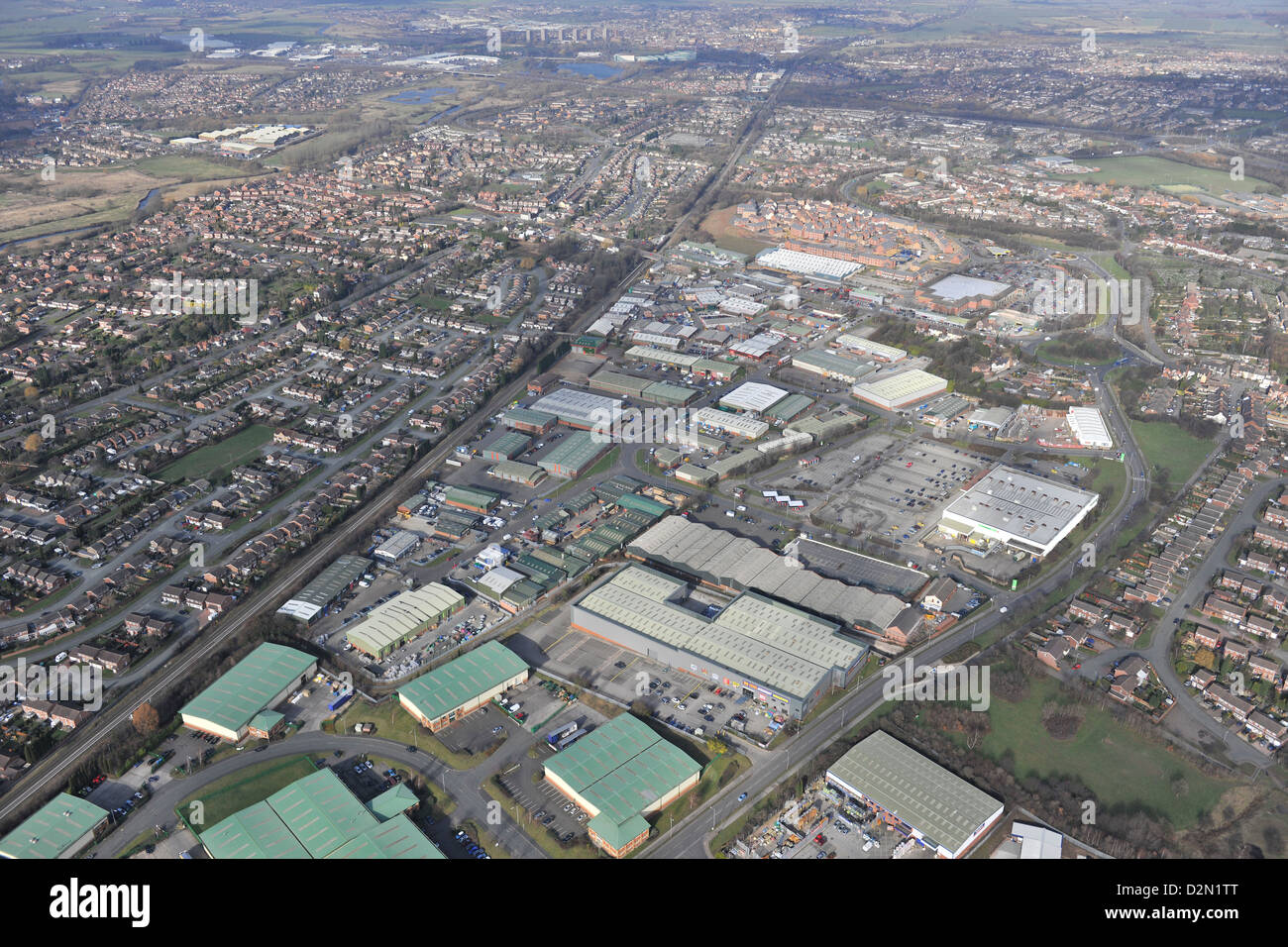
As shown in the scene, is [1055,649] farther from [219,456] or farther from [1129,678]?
[219,456]

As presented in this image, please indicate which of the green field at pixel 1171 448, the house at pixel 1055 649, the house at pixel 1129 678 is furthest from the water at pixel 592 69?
Answer: the house at pixel 1129 678

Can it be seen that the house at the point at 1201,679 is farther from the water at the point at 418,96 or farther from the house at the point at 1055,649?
the water at the point at 418,96

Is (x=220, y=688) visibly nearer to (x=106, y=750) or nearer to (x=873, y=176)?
(x=106, y=750)

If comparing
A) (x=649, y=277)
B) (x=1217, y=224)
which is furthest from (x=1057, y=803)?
(x=1217, y=224)

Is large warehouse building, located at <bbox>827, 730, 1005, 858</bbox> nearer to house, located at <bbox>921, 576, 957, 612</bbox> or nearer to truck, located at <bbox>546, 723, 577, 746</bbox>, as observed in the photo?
house, located at <bbox>921, 576, 957, 612</bbox>

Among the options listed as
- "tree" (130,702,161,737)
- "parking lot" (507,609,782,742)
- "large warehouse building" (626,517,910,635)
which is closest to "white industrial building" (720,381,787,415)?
"large warehouse building" (626,517,910,635)

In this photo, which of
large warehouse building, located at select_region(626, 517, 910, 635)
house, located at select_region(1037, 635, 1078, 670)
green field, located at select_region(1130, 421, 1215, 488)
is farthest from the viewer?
green field, located at select_region(1130, 421, 1215, 488)
